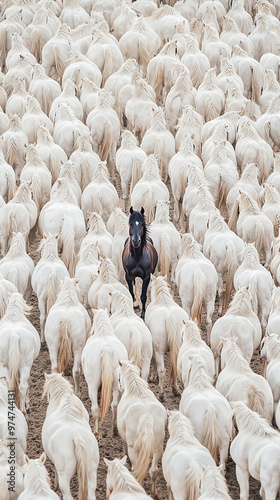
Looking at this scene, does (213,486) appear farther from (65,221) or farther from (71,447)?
(65,221)

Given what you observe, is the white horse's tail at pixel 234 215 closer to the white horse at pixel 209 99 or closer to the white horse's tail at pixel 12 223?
the white horse's tail at pixel 12 223

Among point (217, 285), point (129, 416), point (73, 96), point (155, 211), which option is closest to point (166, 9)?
point (73, 96)

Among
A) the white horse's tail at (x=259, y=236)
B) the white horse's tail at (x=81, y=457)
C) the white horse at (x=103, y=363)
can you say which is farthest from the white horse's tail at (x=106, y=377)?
the white horse's tail at (x=259, y=236)

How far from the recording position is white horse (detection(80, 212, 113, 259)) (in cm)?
1019

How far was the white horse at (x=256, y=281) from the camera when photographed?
9250 mm

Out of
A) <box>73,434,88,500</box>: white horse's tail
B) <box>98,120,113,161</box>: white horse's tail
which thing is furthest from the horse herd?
<box>98,120,113,161</box>: white horse's tail

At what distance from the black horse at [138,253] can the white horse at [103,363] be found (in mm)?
1645

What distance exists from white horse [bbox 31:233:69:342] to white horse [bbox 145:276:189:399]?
1.11 meters

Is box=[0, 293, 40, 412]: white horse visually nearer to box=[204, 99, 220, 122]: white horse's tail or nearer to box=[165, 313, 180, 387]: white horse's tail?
box=[165, 313, 180, 387]: white horse's tail

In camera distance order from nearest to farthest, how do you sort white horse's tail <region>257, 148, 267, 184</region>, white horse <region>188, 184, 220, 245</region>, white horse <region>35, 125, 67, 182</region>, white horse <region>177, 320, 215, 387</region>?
1. white horse <region>177, 320, 215, 387</region>
2. white horse <region>188, 184, 220, 245</region>
3. white horse <region>35, 125, 67, 182</region>
4. white horse's tail <region>257, 148, 267, 184</region>

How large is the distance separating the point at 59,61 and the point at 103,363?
905 centimetres

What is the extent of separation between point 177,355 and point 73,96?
6548 millimetres

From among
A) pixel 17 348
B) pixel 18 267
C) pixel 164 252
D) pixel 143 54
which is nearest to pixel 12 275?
pixel 18 267

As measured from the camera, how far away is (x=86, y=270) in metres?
9.59
